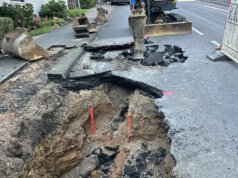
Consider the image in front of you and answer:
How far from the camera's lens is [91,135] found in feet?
17.2

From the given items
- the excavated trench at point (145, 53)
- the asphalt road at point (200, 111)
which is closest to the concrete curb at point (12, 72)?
the excavated trench at point (145, 53)

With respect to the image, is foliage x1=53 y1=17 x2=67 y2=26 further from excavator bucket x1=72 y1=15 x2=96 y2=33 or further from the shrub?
excavator bucket x1=72 y1=15 x2=96 y2=33

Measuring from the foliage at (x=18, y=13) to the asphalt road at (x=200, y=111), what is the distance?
309 inches

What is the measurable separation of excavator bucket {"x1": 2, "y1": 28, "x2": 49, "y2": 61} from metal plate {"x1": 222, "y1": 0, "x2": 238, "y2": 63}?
18.2 ft

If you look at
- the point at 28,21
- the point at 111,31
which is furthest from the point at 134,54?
the point at 28,21

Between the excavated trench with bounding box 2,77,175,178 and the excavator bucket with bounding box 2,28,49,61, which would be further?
the excavator bucket with bounding box 2,28,49,61

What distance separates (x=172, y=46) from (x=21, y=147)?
19.1 ft

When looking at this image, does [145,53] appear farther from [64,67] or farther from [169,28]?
[169,28]

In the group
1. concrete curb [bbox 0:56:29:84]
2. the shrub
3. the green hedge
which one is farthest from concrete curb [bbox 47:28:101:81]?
the shrub

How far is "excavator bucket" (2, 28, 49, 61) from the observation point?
280 inches

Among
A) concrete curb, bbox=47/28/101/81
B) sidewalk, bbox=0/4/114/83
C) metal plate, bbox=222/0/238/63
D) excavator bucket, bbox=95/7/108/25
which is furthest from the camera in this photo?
excavator bucket, bbox=95/7/108/25

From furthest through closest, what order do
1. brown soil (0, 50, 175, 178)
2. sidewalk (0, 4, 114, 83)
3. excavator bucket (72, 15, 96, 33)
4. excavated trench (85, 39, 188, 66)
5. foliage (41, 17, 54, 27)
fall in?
1. foliage (41, 17, 54, 27)
2. excavator bucket (72, 15, 96, 33)
3. excavated trench (85, 39, 188, 66)
4. sidewalk (0, 4, 114, 83)
5. brown soil (0, 50, 175, 178)

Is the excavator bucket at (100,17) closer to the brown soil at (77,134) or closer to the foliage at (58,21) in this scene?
the foliage at (58,21)

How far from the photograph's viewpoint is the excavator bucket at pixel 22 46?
7.11 metres
